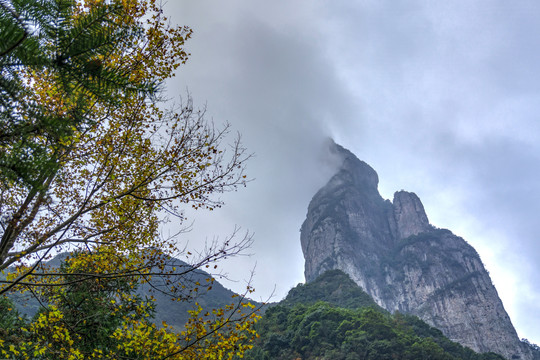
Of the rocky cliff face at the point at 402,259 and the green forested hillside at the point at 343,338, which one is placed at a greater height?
the rocky cliff face at the point at 402,259

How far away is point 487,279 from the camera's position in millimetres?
110500

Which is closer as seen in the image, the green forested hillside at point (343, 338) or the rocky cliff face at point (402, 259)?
the green forested hillside at point (343, 338)

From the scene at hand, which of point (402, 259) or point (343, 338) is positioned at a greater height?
point (402, 259)

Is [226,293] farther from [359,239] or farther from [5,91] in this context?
[5,91]

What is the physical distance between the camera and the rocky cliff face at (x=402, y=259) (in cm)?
9981

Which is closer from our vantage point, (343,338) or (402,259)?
(343,338)

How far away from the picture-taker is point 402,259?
127938 millimetres

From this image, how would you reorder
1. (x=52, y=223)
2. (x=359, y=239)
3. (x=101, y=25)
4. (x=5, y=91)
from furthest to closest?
1. (x=359, y=239)
2. (x=52, y=223)
3. (x=101, y=25)
4. (x=5, y=91)

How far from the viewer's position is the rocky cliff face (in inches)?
3930

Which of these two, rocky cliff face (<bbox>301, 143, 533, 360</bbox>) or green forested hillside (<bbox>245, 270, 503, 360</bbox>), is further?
rocky cliff face (<bbox>301, 143, 533, 360</bbox>)

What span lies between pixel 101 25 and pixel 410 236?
144 m

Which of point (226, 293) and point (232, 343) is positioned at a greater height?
point (226, 293)

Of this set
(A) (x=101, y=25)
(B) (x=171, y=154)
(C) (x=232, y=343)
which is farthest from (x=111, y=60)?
(C) (x=232, y=343)

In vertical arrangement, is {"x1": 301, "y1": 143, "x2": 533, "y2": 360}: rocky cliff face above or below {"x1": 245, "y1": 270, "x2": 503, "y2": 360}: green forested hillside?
above
